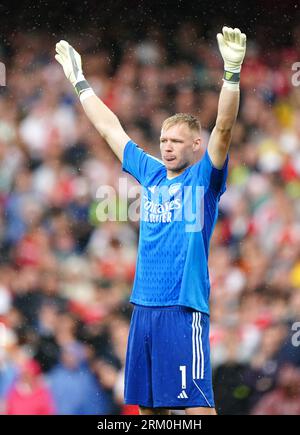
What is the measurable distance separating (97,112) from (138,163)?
35cm

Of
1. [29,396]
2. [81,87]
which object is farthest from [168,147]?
[29,396]

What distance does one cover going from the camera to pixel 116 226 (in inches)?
281

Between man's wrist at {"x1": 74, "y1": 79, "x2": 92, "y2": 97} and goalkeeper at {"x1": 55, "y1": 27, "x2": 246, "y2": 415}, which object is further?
man's wrist at {"x1": 74, "y1": 79, "x2": 92, "y2": 97}

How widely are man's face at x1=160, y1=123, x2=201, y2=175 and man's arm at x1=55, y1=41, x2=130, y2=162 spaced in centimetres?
35

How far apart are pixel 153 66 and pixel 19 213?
167 cm

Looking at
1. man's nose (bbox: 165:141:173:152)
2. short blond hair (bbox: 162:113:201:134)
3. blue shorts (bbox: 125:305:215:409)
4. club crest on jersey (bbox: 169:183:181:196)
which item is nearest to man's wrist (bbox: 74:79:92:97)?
short blond hair (bbox: 162:113:201:134)

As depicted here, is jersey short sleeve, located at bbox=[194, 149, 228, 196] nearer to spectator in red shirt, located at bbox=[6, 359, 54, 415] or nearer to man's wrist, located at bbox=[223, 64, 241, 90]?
man's wrist, located at bbox=[223, 64, 241, 90]

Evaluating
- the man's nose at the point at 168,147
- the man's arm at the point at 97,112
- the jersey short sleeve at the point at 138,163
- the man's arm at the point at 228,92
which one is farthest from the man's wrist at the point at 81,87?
the man's arm at the point at 228,92

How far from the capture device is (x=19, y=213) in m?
7.10

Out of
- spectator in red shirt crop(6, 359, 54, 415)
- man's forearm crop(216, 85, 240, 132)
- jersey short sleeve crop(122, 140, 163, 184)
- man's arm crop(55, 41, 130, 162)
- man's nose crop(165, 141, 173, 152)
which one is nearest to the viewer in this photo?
man's forearm crop(216, 85, 240, 132)

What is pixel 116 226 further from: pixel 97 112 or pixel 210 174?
pixel 210 174

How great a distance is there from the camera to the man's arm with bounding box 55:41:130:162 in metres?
4.52

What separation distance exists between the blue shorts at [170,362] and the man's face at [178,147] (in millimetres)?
664
